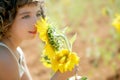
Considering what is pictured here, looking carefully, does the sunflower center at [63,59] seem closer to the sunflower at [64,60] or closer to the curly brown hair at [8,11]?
the sunflower at [64,60]

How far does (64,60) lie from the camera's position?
240 centimetres

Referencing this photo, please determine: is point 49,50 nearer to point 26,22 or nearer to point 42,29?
point 42,29

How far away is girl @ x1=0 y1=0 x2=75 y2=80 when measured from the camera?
2.61m

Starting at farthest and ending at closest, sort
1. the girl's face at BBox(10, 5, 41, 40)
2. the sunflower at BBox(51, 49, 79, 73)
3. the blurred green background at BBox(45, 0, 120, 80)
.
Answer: the blurred green background at BBox(45, 0, 120, 80), the girl's face at BBox(10, 5, 41, 40), the sunflower at BBox(51, 49, 79, 73)

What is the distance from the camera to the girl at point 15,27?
2.61 meters

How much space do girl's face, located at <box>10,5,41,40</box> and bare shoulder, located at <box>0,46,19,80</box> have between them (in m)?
0.12

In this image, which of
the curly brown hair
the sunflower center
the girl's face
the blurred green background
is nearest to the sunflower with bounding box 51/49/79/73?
the sunflower center

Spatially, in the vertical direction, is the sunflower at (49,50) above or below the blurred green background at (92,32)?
below

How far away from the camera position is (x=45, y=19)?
2576 millimetres

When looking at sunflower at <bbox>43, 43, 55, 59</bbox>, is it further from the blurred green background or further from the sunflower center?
the blurred green background

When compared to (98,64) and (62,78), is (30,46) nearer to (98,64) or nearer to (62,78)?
(98,64)

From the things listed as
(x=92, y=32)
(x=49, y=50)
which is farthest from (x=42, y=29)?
(x=92, y=32)

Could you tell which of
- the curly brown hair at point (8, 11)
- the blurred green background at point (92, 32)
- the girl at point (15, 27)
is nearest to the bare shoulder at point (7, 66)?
the girl at point (15, 27)

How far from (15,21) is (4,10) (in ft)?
0.27
